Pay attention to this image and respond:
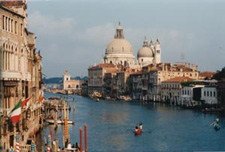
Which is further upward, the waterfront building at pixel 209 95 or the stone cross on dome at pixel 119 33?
the stone cross on dome at pixel 119 33

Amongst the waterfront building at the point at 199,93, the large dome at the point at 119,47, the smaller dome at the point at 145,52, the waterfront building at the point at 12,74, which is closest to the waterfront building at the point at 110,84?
the smaller dome at the point at 145,52

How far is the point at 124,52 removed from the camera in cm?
9781

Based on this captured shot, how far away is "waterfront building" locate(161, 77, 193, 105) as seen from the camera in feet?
179

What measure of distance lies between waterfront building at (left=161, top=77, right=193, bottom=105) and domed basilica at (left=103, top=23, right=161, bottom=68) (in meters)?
33.1

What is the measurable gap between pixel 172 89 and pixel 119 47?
42.1m

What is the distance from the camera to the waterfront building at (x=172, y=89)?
54581 millimetres

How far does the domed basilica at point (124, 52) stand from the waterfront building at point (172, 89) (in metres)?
33.1

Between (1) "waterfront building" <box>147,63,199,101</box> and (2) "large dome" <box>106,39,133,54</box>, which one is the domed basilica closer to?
(2) "large dome" <box>106,39,133,54</box>

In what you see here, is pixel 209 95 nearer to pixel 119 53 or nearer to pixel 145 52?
pixel 145 52

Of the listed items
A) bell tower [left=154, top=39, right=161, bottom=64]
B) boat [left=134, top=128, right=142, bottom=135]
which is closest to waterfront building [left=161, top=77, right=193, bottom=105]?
bell tower [left=154, top=39, right=161, bottom=64]

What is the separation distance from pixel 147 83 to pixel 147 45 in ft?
97.8

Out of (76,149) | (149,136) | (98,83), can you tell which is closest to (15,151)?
(76,149)

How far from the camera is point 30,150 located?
1545cm

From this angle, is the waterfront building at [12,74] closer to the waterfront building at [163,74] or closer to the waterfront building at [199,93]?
the waterfront building at [199,93]
